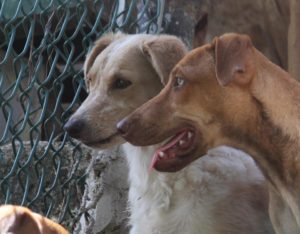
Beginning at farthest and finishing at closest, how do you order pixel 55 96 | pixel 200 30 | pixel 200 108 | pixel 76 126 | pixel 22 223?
pixel 200 30, pixel 55 96, pixel 76 126, pixel 200 108, pixel 22 223

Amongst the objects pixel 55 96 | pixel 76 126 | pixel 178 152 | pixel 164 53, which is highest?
pixel 164 53

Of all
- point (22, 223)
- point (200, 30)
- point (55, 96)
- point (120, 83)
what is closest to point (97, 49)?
point (120, 83)

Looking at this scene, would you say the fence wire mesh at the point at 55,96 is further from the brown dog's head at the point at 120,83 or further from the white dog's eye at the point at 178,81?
the white dog's eye at the point at 178,81

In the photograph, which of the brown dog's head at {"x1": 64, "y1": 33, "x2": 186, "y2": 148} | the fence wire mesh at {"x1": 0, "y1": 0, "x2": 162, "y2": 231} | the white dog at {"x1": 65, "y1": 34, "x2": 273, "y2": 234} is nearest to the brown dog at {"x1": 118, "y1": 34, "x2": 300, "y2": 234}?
the white dog at {"x1": 65, "y1": 34, "x2": 273, "y2": 234}

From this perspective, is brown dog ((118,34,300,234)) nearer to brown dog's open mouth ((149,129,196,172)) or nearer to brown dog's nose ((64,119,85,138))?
brown dog's open mouth ((149,129,196,172))

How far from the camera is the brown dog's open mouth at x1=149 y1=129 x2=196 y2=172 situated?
3.28 metres

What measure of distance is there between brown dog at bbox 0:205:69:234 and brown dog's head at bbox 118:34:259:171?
438 mm

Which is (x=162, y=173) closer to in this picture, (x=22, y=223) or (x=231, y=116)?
(x=231, y=116)

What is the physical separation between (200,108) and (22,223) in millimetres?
745

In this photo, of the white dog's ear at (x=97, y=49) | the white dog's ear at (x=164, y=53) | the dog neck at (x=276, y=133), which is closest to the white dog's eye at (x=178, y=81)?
the dog neck at (x=276, y=133)

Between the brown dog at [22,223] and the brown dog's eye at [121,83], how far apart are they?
3.09ft

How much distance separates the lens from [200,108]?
3.26m

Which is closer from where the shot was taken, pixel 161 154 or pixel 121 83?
pixel 161 154

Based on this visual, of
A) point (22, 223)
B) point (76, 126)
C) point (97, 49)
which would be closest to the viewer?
point (22, 223)
